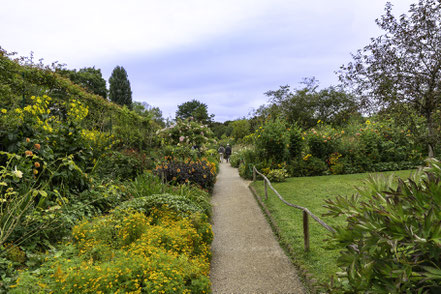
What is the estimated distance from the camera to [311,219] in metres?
5.52

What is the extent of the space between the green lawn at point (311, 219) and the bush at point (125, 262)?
1509 millimetres

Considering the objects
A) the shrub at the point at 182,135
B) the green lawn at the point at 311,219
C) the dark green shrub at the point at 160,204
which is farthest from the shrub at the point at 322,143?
the dark green shrub at the point at 160,204

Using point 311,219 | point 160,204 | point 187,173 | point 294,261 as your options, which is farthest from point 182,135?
point 294,261

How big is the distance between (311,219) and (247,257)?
2066 mm

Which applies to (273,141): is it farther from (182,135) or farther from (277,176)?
(182,135)

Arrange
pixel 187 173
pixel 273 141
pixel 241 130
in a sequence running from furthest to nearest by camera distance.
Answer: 1. pixel 241 130
2. pixel 273 141
3. pixel 187 173

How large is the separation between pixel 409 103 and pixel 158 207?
7975 mm

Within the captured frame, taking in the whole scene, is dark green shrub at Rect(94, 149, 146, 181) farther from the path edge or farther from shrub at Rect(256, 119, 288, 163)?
shrub at Rect(256, 119, 288, 163)

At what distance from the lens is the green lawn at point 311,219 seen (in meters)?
3.51

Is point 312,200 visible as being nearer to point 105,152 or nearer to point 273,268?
point 273,268

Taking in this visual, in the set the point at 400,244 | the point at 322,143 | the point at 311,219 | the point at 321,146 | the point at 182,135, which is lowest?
the point at 311,219

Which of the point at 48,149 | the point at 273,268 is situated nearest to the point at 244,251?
the point at 273,268

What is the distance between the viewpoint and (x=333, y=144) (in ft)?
40.2

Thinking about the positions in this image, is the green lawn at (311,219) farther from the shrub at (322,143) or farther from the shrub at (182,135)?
the shrub at (182,135)
